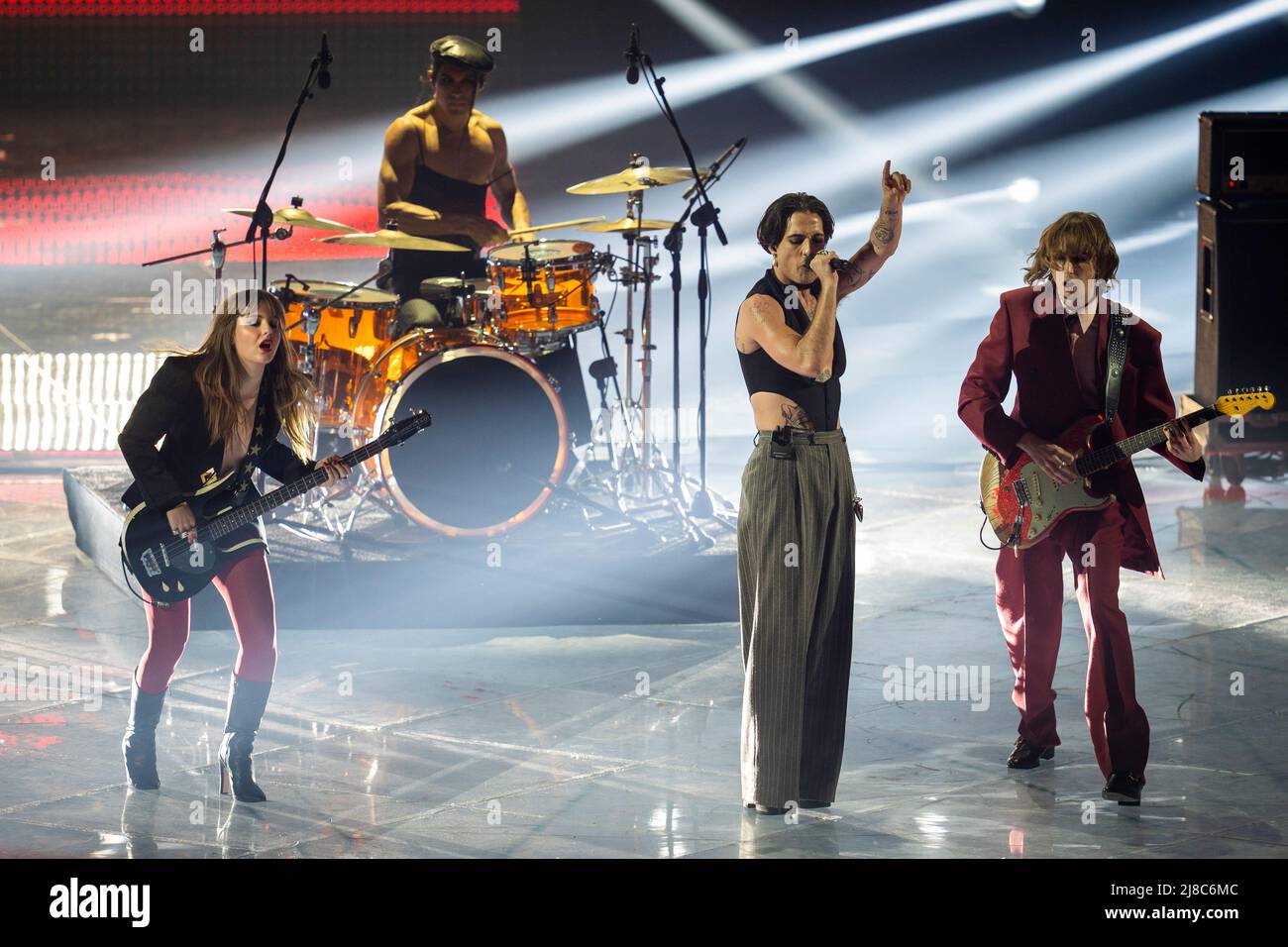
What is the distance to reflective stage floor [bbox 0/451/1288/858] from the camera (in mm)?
4820

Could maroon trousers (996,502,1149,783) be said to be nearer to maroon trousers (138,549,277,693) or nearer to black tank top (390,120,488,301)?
maroon trousers (138,549,277,693)

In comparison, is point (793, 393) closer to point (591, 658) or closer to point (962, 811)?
point (962, 811)

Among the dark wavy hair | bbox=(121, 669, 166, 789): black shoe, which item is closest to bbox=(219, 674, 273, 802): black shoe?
bbox=(121, 669, 166, 789): black shoe

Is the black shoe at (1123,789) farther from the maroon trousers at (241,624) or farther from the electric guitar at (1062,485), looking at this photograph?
the maroon trousers at (241,624)

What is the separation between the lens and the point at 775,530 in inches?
193

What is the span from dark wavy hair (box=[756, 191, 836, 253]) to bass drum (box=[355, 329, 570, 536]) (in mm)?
3120

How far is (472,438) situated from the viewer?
7926 mm

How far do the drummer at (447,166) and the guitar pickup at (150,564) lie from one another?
3.55 metres

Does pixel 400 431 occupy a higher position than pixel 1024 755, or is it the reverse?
pixel 400 431

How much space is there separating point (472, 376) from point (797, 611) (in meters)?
3.35

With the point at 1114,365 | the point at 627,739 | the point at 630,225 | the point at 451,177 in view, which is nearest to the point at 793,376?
the point at 1114,365

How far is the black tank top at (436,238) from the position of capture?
8750 mm

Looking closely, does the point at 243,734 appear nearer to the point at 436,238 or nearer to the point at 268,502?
the point at 268,502
